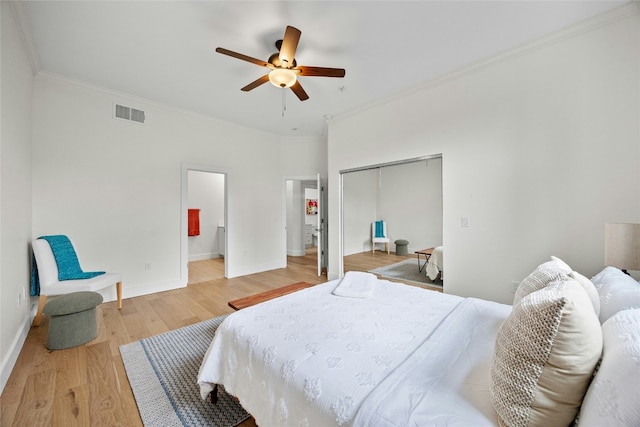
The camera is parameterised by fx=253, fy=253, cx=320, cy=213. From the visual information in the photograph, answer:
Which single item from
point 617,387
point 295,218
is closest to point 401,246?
point 617,387

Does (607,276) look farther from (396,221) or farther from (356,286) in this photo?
(396,221)

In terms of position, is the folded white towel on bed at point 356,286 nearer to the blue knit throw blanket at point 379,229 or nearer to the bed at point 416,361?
the bed at point 416,361

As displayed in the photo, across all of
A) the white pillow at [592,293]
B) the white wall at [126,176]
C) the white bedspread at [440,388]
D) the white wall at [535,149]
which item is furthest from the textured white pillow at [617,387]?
the white wall at [126,176]

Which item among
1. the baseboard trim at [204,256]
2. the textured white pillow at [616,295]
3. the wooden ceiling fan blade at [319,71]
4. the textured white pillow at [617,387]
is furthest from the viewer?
the baseboard trim at [204,256]

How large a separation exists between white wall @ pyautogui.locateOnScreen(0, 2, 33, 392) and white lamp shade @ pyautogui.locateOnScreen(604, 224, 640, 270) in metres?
4.36

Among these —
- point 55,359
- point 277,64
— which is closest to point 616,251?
point 277,64

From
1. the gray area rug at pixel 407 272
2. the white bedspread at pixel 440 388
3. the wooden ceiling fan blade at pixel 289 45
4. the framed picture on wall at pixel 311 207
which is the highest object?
the wooden ceiling fan blade at pixel 289 45

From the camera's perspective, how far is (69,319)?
7.42ft

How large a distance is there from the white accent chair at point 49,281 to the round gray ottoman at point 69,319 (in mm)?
A: 416

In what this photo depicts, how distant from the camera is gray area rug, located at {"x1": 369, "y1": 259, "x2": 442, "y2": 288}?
11.3ft

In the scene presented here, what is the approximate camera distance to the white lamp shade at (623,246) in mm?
1746

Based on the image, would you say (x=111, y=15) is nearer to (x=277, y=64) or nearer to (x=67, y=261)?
(x=277, y=64)

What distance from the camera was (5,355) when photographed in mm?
1864

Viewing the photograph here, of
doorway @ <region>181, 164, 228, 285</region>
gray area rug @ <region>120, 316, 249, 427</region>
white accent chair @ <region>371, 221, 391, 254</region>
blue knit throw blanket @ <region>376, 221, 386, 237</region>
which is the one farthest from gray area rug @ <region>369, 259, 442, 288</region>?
doorway @ <region>181, 164, 228, 285</region>
